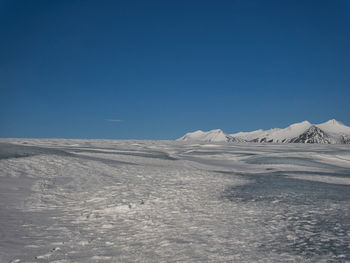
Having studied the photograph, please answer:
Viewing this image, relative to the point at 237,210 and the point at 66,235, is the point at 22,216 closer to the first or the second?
the point at 66,235

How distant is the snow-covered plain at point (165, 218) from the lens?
4988mm

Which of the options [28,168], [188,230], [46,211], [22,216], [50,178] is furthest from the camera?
[28,168]

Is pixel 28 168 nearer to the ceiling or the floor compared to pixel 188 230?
nearer to the ceiling

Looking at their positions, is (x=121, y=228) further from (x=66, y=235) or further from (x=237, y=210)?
(x=237, y=210)

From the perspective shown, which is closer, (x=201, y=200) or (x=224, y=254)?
(x=224, y=254)

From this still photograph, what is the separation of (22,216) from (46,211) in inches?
26.5

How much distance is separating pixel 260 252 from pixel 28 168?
11.1 m

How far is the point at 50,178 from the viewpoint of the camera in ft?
38.3

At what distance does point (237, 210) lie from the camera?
7.79 meters

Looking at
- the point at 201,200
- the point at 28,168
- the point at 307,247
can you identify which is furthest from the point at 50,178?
the point at 307,247

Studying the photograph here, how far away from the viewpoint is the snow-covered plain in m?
4.99

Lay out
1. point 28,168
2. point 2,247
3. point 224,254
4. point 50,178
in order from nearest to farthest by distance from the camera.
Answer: point 224,254
point 2,247
point 50,178
point 28,168

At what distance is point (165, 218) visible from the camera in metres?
7.15

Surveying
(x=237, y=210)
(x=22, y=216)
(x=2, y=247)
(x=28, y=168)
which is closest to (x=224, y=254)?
(x=237, y=210)
